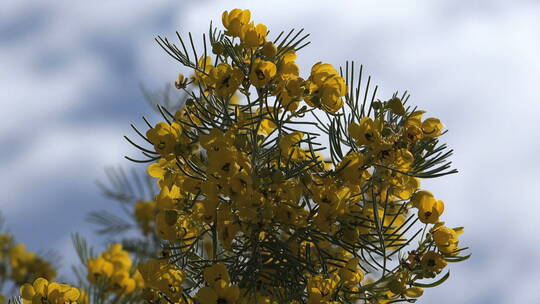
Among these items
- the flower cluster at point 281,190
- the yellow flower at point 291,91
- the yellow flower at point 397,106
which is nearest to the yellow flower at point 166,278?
the flower cluster at point 281,190

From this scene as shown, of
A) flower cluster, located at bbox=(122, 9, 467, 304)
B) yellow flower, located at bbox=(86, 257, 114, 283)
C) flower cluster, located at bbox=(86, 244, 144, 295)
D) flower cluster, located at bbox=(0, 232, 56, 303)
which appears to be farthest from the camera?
flower cluster, located at bbox=(0, 232, 56, 303)

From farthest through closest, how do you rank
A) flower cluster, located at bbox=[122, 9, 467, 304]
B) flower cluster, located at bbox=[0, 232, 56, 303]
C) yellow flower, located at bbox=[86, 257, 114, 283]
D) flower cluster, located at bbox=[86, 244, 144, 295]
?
flower cluster, located at bbox=[0, 232, 56, 303] < yellow flower, located at bbox=[86, 257, 114, 283] < flower cluster, located at bbox=[86, 244, 144, 295] < flower cluster, located at bbox=[122, 9, 467, 304]


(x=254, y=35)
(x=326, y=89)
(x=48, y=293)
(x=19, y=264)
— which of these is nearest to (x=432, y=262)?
(x=326, y=89)

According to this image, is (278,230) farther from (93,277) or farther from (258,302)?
(93,277)

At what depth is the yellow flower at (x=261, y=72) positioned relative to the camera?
2301 millimetres

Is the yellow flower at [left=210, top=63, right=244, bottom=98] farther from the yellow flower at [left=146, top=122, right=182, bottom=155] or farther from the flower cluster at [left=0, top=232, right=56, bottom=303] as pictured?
the flower cluster at [left=0, top=232, right=56, bottom=303]

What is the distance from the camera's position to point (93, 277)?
3508mm

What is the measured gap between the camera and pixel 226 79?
2.35 meters

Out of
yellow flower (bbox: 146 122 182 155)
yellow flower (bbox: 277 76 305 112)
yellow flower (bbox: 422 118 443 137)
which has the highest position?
yellow flower (bbox: 422 118 443 137)

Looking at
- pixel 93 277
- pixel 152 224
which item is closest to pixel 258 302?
pixel 93 277

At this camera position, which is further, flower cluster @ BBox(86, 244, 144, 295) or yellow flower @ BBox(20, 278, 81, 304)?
flower cluster @ BBox(86, 244, 144, 295)

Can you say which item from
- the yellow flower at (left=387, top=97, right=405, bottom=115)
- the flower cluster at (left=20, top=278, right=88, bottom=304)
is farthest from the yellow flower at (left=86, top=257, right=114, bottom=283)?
the yellow flower at (left=387, top=97, right=405, bottom=115)

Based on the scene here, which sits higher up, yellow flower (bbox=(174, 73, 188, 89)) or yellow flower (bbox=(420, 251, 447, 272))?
yellow flower (bbox=(174, 73, 188, 89))

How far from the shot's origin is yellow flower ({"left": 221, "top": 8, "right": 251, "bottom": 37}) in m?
2.46
